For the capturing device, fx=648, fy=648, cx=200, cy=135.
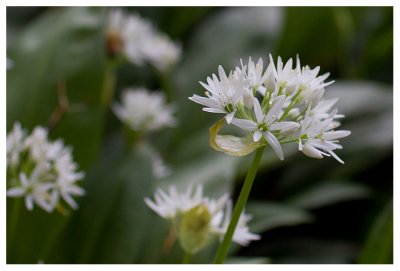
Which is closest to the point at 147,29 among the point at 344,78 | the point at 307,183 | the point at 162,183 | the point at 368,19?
the point at 162,183

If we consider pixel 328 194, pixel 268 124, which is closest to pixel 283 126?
pixel 268 124

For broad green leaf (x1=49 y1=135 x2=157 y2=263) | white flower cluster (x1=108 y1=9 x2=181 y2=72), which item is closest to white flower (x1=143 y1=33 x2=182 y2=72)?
white flower cluster (x1=108 y1=9 x2=181 y2=72)

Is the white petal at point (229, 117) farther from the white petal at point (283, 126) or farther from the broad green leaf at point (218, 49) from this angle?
the broad green leaf at point (218, 49)

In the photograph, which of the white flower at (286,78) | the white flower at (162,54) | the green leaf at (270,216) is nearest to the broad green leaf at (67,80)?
the white flower at (162,54)

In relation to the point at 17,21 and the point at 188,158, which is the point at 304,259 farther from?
the point at 17,21

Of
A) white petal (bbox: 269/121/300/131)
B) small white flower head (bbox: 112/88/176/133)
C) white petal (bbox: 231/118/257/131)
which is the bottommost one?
small white flower head (bbox: 112/88/176/133)

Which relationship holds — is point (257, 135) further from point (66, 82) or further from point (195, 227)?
point (66, 82)

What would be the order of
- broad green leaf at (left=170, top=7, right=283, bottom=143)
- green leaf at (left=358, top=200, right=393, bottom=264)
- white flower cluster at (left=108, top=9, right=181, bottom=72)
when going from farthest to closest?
1. broad green leaf at (left=170, top=7, right=283, bottom=143)
2. white flower cluster at (left=108, top=9, right=181, bottom=72)
3. green leaf at (left=358, top=200, right=393, bottom=264)

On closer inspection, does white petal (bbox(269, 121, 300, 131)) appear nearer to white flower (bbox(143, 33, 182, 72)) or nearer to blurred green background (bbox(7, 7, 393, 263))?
blurred green background (bbox(7, 7, 393, 263))
